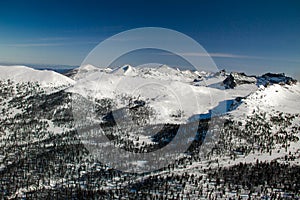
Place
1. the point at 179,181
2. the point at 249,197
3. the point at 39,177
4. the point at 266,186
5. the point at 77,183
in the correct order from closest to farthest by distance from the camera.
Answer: the point at 249,197 → the point at 266,186 → the point at 179,181 → the point at 77,183 → the point at 39,177

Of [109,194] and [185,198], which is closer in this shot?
[185,198]

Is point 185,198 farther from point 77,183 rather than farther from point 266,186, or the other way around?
point 77,183

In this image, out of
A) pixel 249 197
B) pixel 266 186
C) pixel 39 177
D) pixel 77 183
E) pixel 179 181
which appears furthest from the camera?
pixel 39 177

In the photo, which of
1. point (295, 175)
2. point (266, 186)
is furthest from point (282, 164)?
point (266, 186)

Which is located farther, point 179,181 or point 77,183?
point 77,183

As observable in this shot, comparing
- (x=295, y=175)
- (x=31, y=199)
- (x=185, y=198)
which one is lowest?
(x=31, y=199)

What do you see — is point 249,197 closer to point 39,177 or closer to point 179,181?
point 179,181

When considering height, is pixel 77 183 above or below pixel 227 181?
below

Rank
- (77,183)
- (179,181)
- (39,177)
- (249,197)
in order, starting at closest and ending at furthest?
1. (249,197)
2. (179,181)
3. (77,183)
4. (39,177)

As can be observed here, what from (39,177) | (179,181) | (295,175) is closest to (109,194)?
(179,181)
